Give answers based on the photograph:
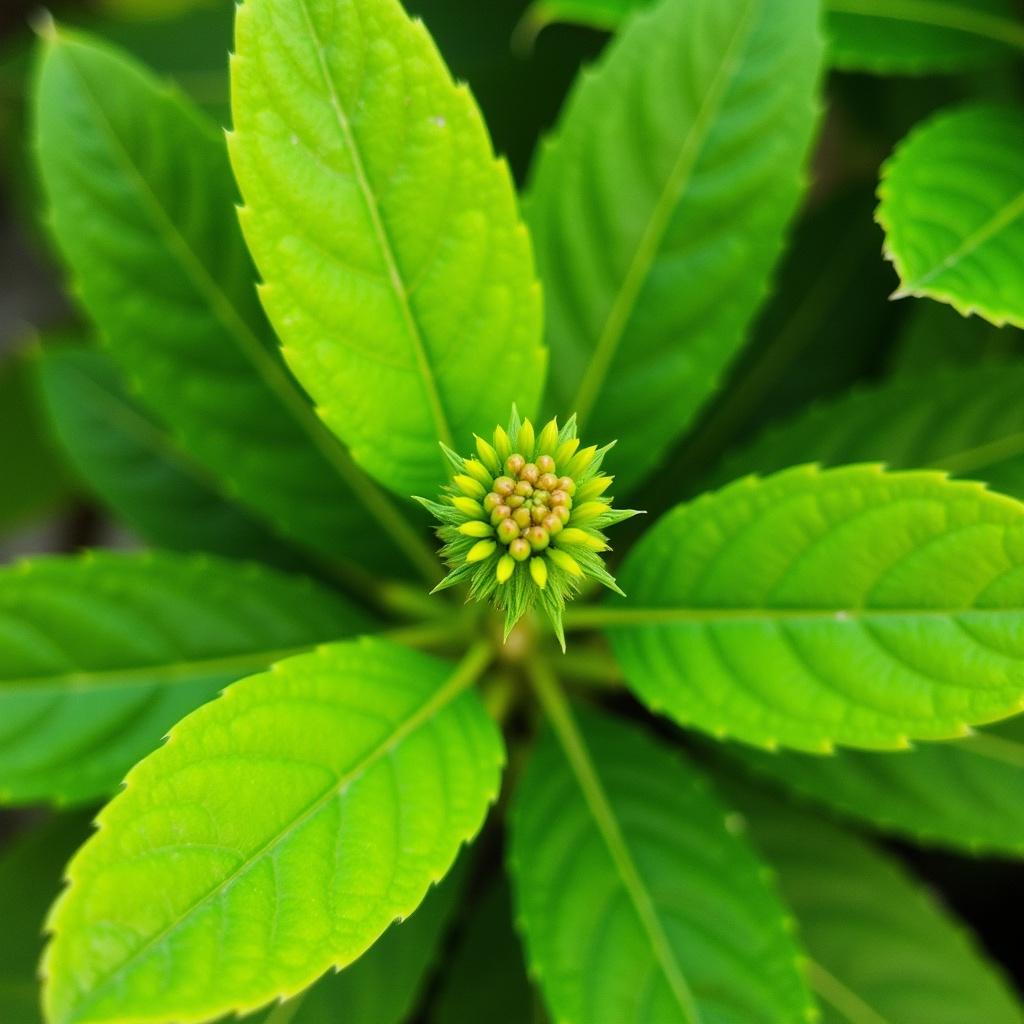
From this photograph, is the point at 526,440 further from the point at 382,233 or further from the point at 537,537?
the point at 382,233

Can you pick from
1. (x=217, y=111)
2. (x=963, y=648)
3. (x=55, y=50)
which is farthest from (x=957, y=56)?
(x=217, y=111)

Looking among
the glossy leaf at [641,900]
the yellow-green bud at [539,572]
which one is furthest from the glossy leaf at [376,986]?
the yellow-green bud at [539,572]

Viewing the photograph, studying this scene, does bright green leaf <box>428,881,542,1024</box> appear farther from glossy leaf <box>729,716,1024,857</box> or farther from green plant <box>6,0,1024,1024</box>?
glossy leaf <box>729,716,1024,857</box>

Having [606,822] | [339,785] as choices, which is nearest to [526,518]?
[339,785]

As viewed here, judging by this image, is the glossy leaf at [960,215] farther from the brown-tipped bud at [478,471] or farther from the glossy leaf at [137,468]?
the glossy leaf at [137,468]

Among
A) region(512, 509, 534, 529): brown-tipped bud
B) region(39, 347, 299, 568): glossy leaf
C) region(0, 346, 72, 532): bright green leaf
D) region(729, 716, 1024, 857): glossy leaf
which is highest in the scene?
region(512, 509, 534, 529): brown-tipped bud

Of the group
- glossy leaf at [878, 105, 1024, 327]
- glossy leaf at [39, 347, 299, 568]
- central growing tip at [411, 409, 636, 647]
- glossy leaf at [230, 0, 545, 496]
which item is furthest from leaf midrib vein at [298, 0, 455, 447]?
glossy leaf at [39, 347, 299, 568]

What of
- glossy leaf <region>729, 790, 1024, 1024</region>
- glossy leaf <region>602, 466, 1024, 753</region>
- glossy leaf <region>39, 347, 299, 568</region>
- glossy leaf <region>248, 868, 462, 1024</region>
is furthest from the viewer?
glossy leaf <region>39, 347, 299, 568</region>
